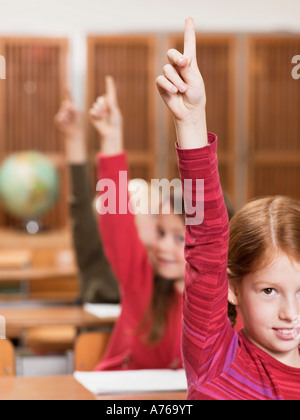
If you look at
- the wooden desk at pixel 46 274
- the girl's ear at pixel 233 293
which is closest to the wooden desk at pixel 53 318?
the wooden desk at pixel 46 274

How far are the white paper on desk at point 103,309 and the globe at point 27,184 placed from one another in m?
2.24

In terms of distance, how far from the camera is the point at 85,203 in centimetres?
185

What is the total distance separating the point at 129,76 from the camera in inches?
183

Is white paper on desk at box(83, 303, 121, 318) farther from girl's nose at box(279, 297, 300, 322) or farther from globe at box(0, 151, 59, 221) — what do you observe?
globe at box(0, 151, 59, 221)

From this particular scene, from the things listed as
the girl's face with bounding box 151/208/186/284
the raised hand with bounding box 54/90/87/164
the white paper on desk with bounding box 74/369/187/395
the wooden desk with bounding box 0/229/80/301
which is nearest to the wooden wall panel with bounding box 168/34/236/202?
the wooden desk with bounding box 0/229/80/301

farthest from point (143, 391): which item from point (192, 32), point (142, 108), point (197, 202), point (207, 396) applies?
point (142, 108)

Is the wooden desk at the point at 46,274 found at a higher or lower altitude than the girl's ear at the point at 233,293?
lower

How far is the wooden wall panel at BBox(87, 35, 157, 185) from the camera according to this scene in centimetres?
462

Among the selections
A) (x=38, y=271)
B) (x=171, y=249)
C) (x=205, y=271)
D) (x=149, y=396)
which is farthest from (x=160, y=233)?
(x=38, y=271)

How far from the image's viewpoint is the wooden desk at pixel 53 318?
2.03 meters

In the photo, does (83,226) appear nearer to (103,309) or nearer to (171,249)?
(103,309)

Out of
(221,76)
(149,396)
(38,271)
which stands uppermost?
(221,76)

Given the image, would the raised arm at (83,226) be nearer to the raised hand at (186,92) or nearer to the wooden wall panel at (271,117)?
the raised hand at (186,92)

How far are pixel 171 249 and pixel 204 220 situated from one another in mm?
770
